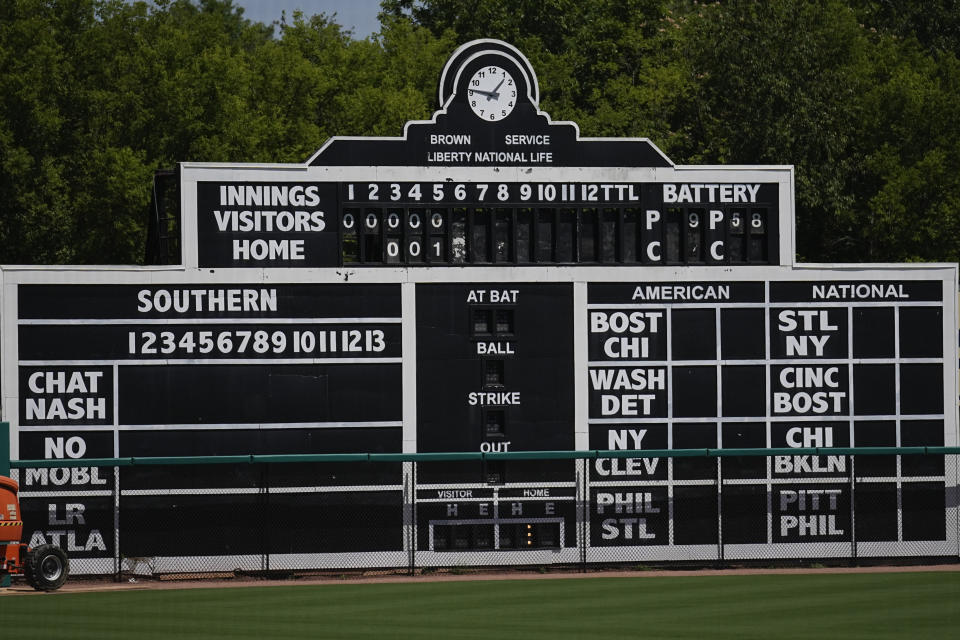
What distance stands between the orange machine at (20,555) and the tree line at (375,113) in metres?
21.6

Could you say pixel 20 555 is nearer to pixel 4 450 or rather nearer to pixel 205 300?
pixel 4 450

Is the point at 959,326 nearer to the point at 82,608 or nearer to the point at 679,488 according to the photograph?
the point at 679,488

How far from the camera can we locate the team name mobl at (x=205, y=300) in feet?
76.5

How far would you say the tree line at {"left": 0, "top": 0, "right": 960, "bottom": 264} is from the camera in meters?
43.6

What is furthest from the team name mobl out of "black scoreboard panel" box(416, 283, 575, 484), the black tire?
the black tire

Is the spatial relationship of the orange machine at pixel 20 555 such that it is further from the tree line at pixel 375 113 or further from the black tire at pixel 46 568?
the tree line at pixel 375 113

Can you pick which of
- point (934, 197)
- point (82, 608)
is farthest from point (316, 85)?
point (82, 608)

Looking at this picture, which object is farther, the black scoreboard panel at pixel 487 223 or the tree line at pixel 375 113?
the tree line at pixel 375 113

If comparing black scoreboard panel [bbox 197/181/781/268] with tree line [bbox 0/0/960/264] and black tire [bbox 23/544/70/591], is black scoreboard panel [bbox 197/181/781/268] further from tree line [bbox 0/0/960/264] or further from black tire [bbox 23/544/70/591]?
tree line [bbox 0/0/960/264]

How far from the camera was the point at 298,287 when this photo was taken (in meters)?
23.7

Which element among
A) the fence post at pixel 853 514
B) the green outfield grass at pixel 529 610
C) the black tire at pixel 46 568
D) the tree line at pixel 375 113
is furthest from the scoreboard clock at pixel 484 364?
the tree line at pixel 375 113

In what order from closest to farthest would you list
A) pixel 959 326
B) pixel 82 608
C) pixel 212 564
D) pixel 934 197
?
1. pixel 82 608
2. pixel 212 564
3. pixel 959 326
4. pixel 934 197

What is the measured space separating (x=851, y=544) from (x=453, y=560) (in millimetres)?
6108

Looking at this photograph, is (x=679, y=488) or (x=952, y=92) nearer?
(x=679, y=488)
